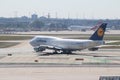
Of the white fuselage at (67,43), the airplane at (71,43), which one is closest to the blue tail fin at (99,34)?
the airplane at (71,43)

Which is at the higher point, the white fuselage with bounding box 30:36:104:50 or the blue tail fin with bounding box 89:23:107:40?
the blue tail fin with bounding box 89:23:107:40

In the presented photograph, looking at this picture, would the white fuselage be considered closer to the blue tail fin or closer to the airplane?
the airplane

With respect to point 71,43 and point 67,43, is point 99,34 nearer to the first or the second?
point 71,43

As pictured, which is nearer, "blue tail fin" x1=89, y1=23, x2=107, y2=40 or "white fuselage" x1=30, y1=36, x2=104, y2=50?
"white fuselage" x1=30, y1=36, x2=104, y2=50

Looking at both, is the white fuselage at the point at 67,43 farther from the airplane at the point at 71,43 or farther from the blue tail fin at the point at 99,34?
the blue tail fin at the point at 99,34

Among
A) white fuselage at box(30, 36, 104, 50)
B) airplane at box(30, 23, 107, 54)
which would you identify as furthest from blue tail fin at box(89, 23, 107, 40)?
white fuselage at box(30, 36, 104, 50)

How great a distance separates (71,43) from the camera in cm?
9588

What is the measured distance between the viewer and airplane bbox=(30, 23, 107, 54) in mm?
93812
